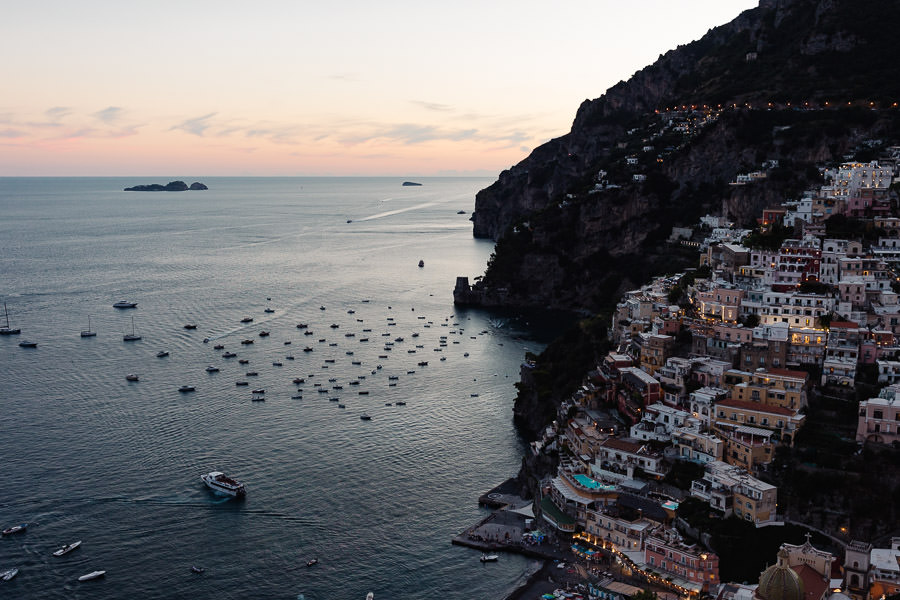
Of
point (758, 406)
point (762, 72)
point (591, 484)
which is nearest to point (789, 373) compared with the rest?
point (758, 406)

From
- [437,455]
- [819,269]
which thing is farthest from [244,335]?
[819,269]

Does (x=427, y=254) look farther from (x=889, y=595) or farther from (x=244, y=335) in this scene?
(x=889, y=595)

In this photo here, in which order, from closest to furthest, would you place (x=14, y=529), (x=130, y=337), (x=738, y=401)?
1. (x=14, y=529)
2. (x=738, y=401)
3. (x=130, y=337)

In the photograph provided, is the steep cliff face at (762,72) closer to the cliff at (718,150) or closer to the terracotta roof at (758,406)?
the cliff at (718,150)

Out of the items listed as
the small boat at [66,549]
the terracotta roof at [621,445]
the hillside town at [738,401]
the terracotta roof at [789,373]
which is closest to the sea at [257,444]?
the small boat at [66,549]

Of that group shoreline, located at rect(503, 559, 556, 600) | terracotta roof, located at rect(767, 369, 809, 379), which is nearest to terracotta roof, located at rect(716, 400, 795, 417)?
terracotta roof, located at rect(767, 369, 809, 379)

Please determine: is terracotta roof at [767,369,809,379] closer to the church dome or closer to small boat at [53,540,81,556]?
the church dome

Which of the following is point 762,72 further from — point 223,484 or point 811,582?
point 223,484
